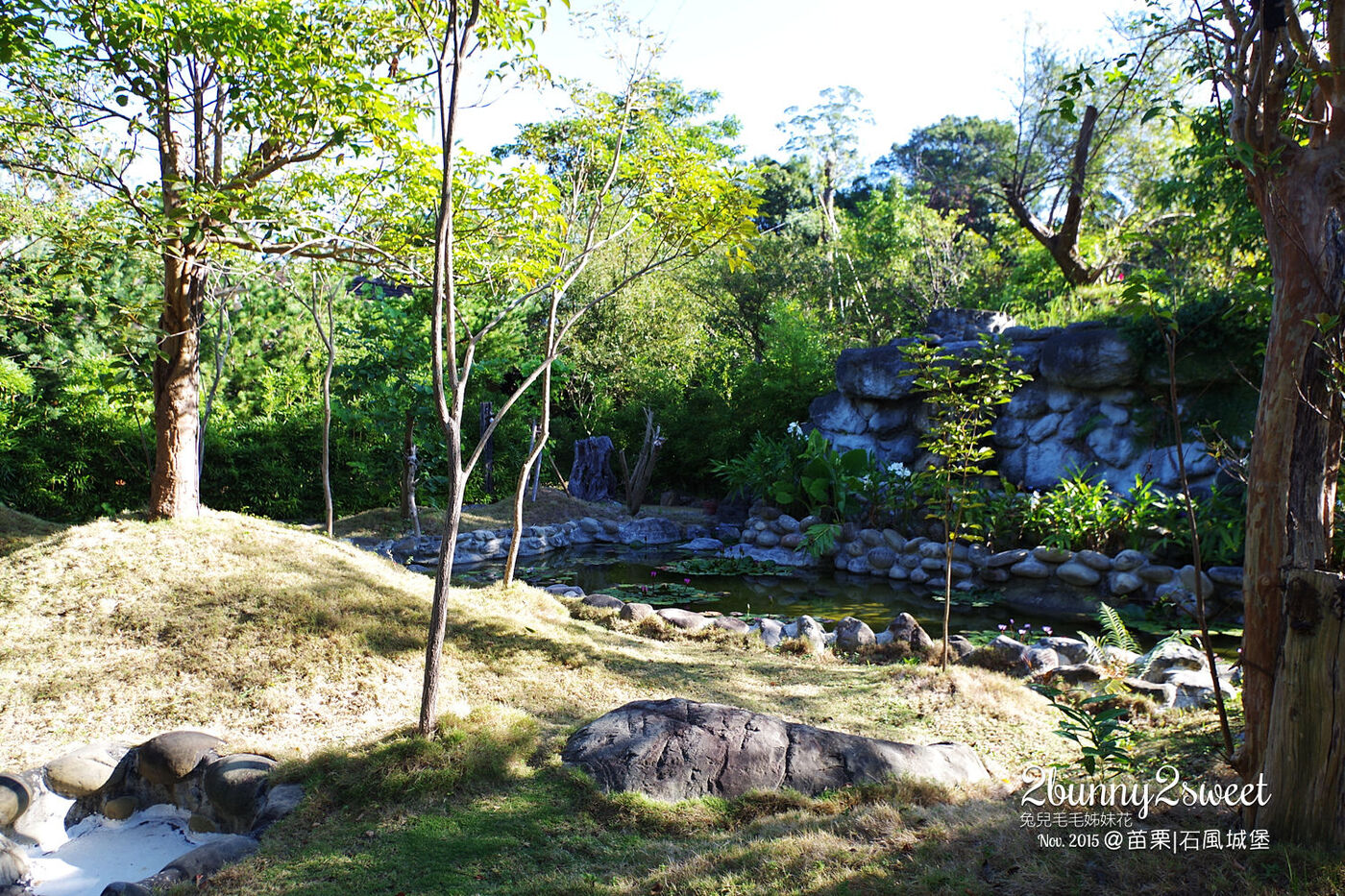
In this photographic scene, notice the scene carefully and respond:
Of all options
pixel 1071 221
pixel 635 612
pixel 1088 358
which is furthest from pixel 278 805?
pixel 1071 221

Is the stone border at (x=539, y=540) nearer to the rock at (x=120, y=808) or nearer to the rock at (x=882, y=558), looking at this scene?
the rock at (x=882, y=558)

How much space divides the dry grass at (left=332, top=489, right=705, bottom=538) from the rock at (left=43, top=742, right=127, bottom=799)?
739 centimetres

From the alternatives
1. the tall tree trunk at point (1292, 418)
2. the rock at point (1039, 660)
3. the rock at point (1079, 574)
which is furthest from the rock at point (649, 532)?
the tall tree trunk at point (1292, 418)

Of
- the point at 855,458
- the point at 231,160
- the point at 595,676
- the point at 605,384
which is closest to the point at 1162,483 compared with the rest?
the point at 855,458

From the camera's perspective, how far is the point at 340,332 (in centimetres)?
1297

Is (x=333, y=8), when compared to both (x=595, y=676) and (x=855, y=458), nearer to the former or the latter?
(x=595, y=676)

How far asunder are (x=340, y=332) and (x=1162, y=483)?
38.3 ft

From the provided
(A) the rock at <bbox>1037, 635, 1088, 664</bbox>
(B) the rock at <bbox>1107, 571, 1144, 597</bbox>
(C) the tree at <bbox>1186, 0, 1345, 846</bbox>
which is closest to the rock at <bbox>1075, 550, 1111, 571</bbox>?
(B) the rock at <bbox>1107, 571, 1144, 597</bbox>

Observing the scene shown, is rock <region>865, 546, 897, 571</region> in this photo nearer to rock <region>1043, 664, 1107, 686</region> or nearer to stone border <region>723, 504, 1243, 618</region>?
stone border <region>723, 504, 1243, 618</region>

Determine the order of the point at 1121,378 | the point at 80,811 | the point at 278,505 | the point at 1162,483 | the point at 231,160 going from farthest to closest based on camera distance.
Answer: the point at 278,505, the point at 1121,378, the point at 1162,483, the point at 231,160, the point at 80,811

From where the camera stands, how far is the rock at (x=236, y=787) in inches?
129

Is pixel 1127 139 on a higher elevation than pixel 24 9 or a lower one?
higher

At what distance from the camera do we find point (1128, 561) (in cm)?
844

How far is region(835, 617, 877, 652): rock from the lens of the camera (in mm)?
6252
